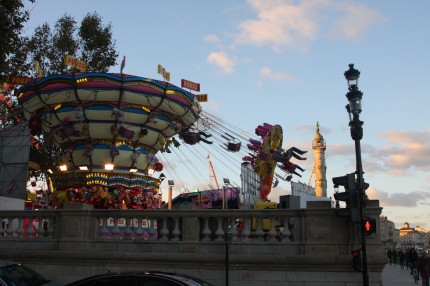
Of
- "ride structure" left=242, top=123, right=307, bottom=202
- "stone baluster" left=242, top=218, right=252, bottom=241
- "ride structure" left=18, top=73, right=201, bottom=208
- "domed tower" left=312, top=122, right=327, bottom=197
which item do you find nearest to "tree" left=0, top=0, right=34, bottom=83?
"ride structure" left=18, top=73, right=201, bottom=208

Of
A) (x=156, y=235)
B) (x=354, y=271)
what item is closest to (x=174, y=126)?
(x=156, y=235)

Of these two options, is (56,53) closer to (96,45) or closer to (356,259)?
(96,45)

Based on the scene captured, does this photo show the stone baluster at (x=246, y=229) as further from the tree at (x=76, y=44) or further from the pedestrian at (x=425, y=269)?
the tree at (x=76, y=44)

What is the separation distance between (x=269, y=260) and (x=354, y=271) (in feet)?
6.38

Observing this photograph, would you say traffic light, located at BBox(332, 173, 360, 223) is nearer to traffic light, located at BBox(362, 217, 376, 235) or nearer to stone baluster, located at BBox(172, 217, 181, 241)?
traffic light, located at BBox(362, 217, 376, 235)

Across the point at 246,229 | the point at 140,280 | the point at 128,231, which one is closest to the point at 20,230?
the point at 128,231

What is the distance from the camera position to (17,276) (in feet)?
30.7

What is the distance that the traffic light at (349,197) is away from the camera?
431 inches

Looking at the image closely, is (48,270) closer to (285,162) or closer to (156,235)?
(156,235)

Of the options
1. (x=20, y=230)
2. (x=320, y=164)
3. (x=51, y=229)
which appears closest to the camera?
(x=51, y=229)

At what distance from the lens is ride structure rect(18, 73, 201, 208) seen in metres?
19.5

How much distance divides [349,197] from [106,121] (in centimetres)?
→ 1227

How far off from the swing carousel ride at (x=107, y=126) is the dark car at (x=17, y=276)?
10.5 metres

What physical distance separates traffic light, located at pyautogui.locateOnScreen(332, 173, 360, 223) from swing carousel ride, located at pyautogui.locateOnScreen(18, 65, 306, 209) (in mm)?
10040
